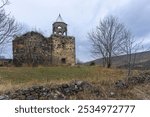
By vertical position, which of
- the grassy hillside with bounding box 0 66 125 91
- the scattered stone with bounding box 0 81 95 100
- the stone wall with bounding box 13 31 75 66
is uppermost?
the stone wall with bounding box 13 31 75 66

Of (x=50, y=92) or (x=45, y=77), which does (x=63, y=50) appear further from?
(x=50, y=92)

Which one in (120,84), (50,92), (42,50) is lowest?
(50,92)

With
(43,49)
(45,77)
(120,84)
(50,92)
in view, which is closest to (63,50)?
(43,49)

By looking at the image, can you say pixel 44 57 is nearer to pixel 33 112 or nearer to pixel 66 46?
pixel 66 46

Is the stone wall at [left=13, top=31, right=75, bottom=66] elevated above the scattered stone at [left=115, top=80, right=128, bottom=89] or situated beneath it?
elevated above

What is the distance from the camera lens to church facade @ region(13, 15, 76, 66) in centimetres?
3894

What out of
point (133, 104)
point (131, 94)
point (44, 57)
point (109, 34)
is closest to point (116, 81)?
point (131, 94)

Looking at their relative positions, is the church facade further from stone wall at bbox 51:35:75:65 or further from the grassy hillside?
the grassy hillside

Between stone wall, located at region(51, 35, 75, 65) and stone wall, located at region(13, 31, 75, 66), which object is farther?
stone wall, located at region(51, 35, 75, 65)

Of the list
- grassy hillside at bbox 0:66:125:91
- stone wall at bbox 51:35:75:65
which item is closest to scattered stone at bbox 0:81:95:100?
grassy hillside at bbox 0:66:125:91

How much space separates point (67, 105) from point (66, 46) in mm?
33791

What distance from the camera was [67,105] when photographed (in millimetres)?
7438

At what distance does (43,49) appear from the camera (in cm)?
4019

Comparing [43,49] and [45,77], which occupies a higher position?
[43,49]
